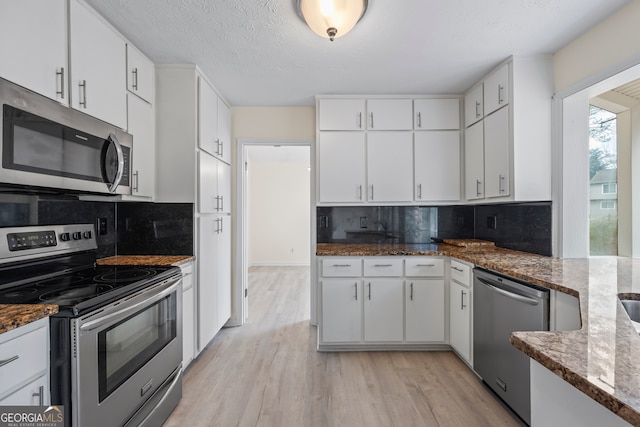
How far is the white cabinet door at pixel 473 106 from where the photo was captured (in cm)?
271

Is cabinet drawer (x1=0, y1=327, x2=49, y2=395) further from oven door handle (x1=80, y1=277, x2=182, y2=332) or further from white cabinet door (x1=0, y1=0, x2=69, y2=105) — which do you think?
white cabinet door (x1=0, y1=0, x2=69, y2=105)

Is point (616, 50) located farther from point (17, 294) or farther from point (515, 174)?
point (17, 294)

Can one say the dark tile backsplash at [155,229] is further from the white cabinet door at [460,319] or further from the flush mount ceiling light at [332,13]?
the white cabinet door at [460,319]

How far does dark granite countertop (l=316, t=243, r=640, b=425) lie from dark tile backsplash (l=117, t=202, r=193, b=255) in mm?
2244

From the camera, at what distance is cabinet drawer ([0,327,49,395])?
948mm

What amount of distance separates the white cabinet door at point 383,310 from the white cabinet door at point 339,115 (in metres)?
1.54

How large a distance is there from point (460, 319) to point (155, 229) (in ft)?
8.51

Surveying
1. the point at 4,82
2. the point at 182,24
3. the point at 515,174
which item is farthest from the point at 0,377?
the point at 515,174

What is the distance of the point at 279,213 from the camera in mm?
7074

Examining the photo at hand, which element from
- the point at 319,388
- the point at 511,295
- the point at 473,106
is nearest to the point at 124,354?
the point at 319,388

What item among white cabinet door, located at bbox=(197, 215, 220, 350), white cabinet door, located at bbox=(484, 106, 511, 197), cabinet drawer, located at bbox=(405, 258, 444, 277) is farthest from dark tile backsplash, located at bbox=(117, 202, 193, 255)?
white cabinet door, located at bbox=(484, 106, 511, 197)

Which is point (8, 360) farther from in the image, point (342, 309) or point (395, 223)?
point (395, 223)

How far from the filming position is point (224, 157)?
309cm

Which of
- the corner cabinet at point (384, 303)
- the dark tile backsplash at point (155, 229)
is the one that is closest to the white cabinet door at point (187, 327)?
the dark tile backsplash at point (155, 229)
